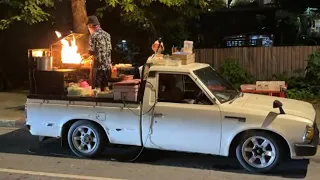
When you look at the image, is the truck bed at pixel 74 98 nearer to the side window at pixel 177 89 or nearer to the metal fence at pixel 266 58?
the side window at pixel 177 89

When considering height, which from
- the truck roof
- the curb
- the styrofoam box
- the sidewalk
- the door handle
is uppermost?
the truck roof

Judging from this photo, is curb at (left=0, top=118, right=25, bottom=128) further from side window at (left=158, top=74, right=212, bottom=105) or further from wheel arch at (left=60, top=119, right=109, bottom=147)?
side window at (left=158, top=74, right=212, bottom=105)

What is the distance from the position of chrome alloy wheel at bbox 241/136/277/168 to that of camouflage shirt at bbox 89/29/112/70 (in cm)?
298

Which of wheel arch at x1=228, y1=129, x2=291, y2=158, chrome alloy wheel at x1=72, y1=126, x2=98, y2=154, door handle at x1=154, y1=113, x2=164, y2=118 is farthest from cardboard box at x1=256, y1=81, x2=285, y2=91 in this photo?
chrome alloy wheel at x1=72, y1=126, x2=98, y2=154

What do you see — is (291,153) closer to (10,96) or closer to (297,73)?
(297,73)

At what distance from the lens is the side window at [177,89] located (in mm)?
6633

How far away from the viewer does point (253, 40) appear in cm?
1681

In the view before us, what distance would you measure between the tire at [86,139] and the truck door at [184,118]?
868 mm

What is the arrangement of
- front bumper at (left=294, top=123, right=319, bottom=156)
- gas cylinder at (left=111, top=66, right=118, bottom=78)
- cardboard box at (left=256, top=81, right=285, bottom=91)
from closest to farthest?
front bumper at (left=294, top=123, right=319, bottom=156) → gas cylinder at (left=111, top=66, right=118, bottom=78) → cardboard box at (left=256, top=81, right=285, bottom=91)

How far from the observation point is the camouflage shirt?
315 inches

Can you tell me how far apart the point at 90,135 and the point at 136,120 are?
0.87 meters

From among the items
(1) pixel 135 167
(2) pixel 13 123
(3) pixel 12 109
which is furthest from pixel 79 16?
(1) pixel 135 167

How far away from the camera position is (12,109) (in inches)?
457

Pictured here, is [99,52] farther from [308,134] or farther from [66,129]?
[308,134]
